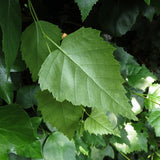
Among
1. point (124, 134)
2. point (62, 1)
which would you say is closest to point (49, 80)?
point (62, 1)

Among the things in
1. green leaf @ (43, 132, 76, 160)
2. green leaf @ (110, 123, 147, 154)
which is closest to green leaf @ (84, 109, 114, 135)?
green leaf @ (43, 132, 76, 160)

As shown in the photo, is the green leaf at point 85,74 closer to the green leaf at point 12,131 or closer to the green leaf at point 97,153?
the green leaf at point 12,131

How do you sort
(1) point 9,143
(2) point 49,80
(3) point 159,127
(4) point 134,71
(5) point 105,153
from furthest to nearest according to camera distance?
(5) point 105,153
(4) point 134,71
(3) point 159,127
(1) point 9,143
(2) point 49,80

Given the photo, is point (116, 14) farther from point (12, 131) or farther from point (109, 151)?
point (109, 151)

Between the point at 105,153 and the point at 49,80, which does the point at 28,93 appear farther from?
the point at 105,153

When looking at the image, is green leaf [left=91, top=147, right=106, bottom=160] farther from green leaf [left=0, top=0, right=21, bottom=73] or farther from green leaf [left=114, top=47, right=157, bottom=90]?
green leaf [left=0, top=0, right=21, bottom=73]

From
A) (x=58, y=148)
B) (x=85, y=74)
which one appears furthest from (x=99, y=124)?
(x=85, y=74)

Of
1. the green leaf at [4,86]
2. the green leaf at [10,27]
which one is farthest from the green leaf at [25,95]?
the green leaf at [10,27]
